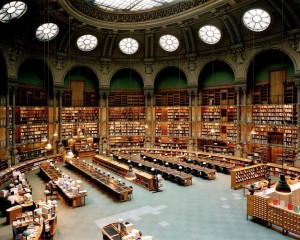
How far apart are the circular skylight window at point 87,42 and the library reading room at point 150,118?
13 cm

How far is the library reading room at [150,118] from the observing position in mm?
9734

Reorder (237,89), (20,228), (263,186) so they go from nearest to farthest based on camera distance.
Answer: (20,228) → (263,186) → (237,89)

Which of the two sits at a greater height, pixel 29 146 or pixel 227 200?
pixel 29 146

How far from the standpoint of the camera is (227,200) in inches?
467

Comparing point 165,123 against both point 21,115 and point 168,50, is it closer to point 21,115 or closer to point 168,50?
point 168,50

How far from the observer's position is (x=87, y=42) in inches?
897

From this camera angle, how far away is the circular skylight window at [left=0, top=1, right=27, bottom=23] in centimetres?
1430

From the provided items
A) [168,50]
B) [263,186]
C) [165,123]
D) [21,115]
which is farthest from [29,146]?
[263,186]

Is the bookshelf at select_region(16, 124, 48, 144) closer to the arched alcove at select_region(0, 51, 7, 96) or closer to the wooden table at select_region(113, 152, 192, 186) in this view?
the arched alcove at select_region(0, 51, 7, 96)

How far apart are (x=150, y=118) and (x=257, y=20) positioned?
12.7 m

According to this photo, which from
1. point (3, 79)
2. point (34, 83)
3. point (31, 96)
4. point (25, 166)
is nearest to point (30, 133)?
point (31, 96)

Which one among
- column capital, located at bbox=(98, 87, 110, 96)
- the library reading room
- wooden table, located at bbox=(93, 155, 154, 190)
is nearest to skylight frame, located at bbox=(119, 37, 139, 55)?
the library reading room

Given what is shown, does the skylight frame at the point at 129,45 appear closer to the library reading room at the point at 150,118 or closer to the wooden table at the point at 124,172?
the library reading room at the point at 150,118

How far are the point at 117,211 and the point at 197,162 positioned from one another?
926cm
